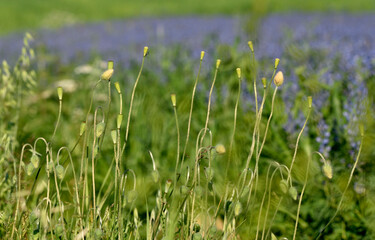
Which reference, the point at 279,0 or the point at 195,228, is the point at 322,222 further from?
the point at 279,0

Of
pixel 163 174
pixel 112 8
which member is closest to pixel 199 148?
pixel 163 174

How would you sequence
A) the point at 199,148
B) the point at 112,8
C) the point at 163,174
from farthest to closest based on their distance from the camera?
1. the point at 112,8
2. the point at 163,174
3. the point at 199,148

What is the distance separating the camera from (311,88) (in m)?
2.54

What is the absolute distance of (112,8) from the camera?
13.8 metres

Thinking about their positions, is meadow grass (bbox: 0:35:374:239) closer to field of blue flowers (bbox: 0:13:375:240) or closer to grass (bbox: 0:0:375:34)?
field of blue flowers (bbox: 0:13:375:240)

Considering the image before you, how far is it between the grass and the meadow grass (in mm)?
8525


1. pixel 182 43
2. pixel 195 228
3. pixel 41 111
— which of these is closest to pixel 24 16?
pixel 182 43

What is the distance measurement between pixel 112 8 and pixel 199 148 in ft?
41.8

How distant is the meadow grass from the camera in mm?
1415

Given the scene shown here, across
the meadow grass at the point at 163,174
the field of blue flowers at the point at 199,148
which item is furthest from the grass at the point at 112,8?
the meadow grass at the point at 163,174

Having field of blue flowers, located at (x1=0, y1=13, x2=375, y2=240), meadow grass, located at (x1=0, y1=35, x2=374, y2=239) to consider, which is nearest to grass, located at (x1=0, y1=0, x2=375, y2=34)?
field of blue flowers, located at (x1=0, y1=13, x2=375, y2=240)

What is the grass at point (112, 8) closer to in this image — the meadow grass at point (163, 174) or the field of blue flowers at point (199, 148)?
the field of blue flowers at point (199, 148)

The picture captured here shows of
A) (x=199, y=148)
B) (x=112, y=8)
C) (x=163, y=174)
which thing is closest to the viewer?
(x=199, y=148)

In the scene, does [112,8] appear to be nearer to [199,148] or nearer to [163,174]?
[163,174]
